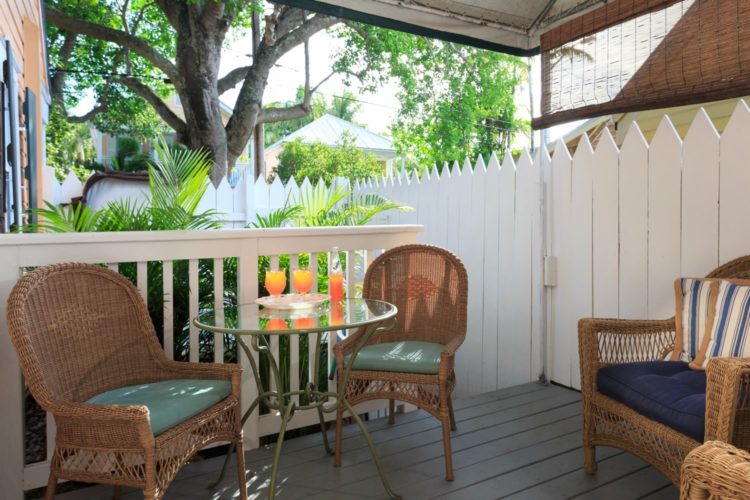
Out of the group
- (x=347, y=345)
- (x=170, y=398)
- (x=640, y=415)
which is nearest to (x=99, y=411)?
(x=170, y=398)

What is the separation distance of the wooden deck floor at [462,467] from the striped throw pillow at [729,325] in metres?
0.58

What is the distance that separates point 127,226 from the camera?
330cm

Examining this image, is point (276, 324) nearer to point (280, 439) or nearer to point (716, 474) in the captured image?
point (280, 439)

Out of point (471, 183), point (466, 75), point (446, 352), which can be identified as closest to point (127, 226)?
point (446, 352)

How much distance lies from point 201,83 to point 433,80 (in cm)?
653

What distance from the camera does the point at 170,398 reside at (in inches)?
78.6

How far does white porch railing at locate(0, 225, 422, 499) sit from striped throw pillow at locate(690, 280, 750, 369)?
1.55 m

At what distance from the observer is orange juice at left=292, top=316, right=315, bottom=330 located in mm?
2033

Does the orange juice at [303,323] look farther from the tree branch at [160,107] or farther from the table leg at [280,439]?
the tree branch at [160,107]

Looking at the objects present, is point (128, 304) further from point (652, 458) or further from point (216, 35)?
point (216, 35)

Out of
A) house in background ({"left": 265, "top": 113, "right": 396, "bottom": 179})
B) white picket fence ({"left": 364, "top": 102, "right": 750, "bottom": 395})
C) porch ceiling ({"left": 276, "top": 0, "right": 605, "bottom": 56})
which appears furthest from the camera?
house in background ({"left": 265, "top": 113, "right": 396, "bottom": 179})

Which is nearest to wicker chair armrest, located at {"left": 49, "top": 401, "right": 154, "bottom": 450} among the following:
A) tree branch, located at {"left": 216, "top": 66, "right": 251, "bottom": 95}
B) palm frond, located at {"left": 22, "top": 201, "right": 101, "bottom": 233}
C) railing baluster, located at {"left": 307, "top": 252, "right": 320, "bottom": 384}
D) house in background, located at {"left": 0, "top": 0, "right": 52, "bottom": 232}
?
railing baluster, located at {"left": 307, "top": 252, "right": 320, "bottom": 384}

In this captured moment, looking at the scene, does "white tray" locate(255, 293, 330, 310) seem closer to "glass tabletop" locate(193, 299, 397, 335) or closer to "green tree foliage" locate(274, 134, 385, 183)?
"glass tabletop" locate(193, 299, 397, 335)

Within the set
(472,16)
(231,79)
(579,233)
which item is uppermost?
(231,79)
